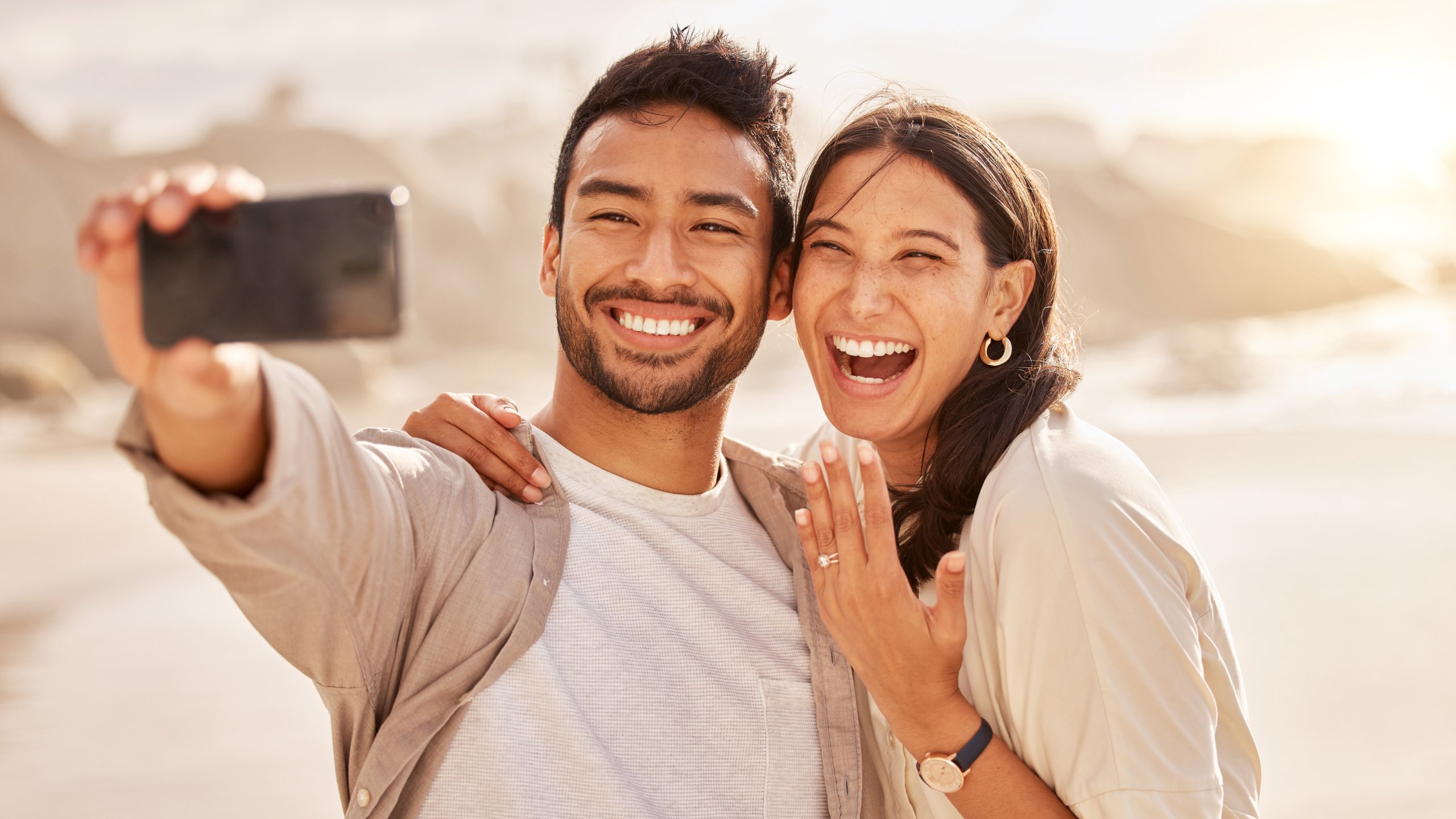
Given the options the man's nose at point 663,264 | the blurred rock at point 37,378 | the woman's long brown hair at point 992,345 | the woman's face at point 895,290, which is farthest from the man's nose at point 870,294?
the blurred rock at point 37,378

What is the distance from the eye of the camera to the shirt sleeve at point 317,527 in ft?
4.33

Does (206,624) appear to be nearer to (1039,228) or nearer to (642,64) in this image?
(642,64)

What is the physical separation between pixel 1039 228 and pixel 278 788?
16.1 feet

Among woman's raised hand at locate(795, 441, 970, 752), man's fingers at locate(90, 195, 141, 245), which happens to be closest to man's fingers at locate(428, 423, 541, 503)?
woman's raised hand at locate(795, 441, 970, 752)

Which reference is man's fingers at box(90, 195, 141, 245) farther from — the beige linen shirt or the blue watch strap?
the blue watch strap

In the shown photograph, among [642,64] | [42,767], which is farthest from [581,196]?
[42,767]

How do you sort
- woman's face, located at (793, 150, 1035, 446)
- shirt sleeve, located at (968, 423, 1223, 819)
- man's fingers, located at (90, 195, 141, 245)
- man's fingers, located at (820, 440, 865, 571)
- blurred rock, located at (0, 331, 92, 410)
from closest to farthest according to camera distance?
man's fingers, located at (90, 195, 141, 245) < shirt sleeve, located at (968, 423, 1223, 819) < man's fingers, located at (820, 440, 865, 571) < woman's face, located at (793, 150, 1035, 446) < blurred rock, located at (0, 331, 92, 410)

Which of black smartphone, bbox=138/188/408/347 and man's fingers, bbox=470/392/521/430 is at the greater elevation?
black smartphone, bbox=138/188/408/347

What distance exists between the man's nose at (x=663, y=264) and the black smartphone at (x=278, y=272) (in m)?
0.97

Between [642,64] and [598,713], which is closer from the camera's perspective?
[598,713]

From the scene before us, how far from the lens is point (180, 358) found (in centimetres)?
122

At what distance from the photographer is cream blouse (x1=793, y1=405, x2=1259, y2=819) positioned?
1795 millimetres

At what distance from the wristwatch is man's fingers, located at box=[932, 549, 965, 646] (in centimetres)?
17

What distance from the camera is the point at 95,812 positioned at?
524cm
